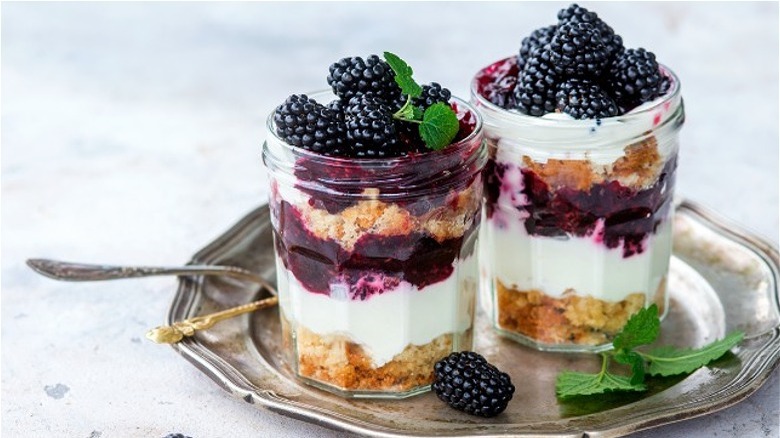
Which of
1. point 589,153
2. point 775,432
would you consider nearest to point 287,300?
point 589,153

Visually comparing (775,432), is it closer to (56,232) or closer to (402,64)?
(402,64)

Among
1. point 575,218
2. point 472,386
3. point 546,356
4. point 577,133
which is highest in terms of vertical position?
point 577,133

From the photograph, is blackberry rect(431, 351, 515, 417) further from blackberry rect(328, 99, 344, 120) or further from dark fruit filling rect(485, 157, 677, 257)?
blackberry rect(328, 99, 344, 120)

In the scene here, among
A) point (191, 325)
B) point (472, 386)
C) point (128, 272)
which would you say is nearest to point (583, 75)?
point (472, 386)

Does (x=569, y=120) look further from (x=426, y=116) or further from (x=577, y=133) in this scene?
(x=426, y=116)

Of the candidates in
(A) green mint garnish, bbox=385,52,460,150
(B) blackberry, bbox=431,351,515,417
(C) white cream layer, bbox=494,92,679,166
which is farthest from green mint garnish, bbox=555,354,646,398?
(A) green mint garnish, bbox=385,52,460,150

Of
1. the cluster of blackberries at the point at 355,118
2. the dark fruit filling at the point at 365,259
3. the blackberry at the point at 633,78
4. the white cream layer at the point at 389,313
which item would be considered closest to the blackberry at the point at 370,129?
the cluster of blackberries at the point at 355,118
